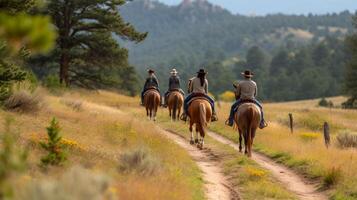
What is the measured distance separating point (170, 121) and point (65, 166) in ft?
65.3

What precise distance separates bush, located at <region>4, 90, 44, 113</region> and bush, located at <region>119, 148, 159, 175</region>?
7.36 metres

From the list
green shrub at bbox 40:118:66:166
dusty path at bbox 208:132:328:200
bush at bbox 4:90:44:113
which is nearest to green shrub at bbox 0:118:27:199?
green shrub at bbox 40:118:66:166

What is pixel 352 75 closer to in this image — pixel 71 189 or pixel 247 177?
pixel 247 177

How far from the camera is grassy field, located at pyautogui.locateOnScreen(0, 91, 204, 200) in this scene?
368 inches

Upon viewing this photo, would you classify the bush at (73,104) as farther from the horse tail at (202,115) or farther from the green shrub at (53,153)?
the green shrub at (53,153)

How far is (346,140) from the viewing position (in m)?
22.9

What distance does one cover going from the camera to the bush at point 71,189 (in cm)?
552

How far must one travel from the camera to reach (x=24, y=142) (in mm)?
12797

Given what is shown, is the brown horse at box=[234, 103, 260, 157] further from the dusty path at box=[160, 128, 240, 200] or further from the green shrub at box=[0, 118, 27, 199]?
the green shrub at box=[0, 118, 27, 199]

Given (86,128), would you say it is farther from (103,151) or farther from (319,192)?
(319,192)

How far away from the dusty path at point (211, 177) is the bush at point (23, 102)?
18.1 feet

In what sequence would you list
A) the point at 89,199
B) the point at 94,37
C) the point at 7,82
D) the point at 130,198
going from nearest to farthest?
the point at 89,199 < the point at 130,198 < the point at 7,82 < the point at 94,37

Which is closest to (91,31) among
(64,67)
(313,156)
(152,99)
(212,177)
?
(64,67)

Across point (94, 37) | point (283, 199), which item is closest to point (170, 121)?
point (94, 37)
